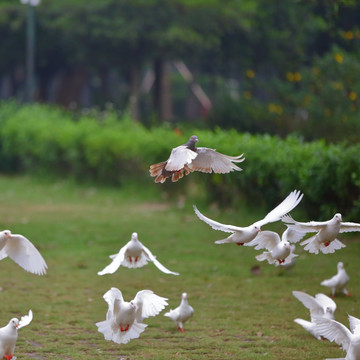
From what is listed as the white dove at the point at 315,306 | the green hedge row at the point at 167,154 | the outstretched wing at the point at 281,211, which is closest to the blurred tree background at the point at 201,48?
the green hedge row at the point at 167,154

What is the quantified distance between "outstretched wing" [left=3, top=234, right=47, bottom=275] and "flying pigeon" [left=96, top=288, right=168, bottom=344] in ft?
1.91

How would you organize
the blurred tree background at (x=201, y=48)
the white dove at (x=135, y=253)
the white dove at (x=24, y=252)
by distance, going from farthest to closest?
1. the blurred tree background at (x=201, y=48)
2. the white dove at (x=135, y=253)
3. the white dove at (x=24, y=252)

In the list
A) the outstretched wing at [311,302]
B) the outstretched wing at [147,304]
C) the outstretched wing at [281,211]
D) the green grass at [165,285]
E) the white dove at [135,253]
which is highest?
the outstretched wing at [281,211]

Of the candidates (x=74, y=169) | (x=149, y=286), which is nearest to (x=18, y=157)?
(x=74, y=169)

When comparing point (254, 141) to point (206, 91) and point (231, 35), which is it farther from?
point (206, 91)

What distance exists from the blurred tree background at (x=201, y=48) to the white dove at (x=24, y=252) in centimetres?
1296

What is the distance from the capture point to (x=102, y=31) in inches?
1126

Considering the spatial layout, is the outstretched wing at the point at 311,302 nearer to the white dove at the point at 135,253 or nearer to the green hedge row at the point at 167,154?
the white dove at the point at 135,253

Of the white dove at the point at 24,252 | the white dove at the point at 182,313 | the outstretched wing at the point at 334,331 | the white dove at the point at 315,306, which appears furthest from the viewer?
the white dove at the point at 182,313

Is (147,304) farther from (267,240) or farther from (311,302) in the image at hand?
(311,302)

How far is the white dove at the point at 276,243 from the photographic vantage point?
6.25 m

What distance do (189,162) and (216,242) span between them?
619mm

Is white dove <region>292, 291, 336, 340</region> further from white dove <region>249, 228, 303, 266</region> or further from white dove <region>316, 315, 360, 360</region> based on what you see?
white dove <region>316, 315, 360, 360</region>

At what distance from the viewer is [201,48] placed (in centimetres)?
2923
